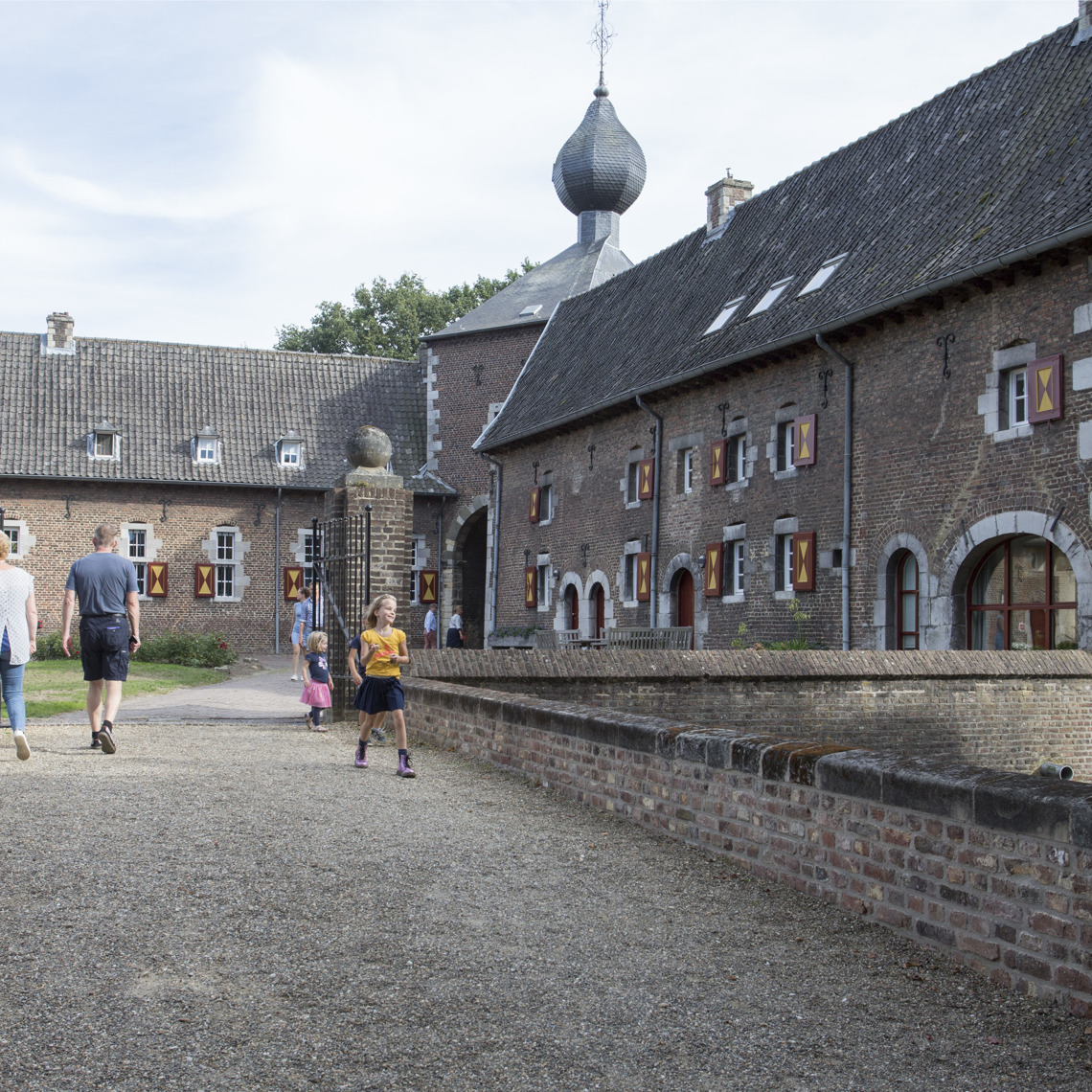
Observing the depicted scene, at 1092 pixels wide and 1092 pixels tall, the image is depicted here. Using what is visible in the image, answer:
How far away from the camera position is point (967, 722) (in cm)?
1317

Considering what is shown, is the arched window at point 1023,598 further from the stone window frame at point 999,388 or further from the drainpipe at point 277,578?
the drainpipe at point 277,578

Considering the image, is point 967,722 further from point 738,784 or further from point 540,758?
point 738,784

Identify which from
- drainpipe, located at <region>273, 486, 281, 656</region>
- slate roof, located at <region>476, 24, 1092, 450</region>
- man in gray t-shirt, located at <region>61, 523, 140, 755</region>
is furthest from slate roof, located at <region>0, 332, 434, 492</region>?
man in gray t-shirt, located at <region>61, 523, 140, 755</region>

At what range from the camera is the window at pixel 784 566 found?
20172 millimetres

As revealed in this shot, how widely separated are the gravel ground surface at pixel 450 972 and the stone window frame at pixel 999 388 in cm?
1080

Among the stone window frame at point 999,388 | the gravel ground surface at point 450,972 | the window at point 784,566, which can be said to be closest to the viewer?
the gravel ground surface at point 450,972

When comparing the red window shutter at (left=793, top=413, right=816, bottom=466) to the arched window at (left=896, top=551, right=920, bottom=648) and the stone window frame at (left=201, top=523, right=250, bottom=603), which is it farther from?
the stone window frame at (left=201, top=523, right=250, bottom=603)

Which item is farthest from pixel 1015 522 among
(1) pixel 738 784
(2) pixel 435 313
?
(2) pixel 435 313

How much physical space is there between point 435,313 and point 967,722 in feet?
147

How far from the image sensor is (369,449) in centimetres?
1340

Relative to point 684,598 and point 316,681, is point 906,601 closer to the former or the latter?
point 684,598

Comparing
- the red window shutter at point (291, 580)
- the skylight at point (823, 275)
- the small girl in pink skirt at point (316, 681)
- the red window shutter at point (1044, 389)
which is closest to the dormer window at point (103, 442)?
the red window shutter at point (291, 580)

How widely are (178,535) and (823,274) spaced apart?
70.2 ft

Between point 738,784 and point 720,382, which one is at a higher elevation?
point 720,382
